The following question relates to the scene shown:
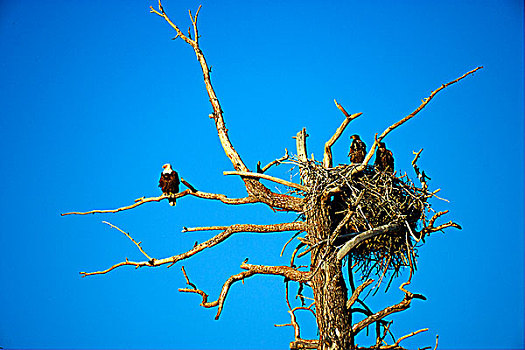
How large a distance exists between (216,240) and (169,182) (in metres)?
0.89

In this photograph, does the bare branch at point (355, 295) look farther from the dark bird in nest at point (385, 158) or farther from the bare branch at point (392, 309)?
the dark bird in nest at point (385, 158)

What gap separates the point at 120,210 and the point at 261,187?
168 centimetres

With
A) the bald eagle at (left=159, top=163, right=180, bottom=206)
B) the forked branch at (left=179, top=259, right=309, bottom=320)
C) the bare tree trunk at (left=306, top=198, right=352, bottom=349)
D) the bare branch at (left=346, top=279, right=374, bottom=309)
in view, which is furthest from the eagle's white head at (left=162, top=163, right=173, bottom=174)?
the bare branch at (left=346, top=279, right=374, bottom=309)

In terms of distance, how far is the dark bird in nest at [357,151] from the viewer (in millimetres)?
7411

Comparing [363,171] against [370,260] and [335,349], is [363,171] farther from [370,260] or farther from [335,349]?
[335,349]

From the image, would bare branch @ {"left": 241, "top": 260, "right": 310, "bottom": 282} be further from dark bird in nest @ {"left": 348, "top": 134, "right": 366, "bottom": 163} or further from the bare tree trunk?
dark bird in nest @ {"left": 348, "top": 134, "right": 366, "bottom": 163}

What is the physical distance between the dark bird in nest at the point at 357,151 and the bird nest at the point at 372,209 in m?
0.89

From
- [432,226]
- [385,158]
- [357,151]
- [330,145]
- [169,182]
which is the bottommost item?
[432,226]

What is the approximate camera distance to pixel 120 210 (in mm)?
6680

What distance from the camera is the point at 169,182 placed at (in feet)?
21.8

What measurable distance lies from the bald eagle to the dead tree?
0.26 feet

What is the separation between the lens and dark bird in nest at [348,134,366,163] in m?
7.41

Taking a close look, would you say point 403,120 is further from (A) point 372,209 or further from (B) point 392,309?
(B) point 392,309

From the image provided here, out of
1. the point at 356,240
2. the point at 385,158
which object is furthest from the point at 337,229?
the point at 385,158
